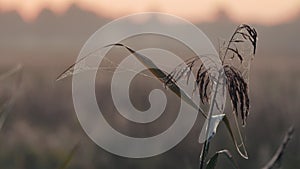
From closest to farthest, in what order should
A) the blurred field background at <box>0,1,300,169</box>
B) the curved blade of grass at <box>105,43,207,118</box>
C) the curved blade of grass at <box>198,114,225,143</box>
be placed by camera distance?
the curved blade of grass at <box>198,114,225,143</box> → the curved blade of grass at <box>105,43,207,118</box> → the blurred field background at <box>0,1,300,169</box>

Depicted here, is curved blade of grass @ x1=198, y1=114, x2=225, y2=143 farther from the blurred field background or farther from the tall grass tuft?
the blurred field background

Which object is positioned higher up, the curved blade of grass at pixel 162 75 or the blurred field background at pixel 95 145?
the curved blade of grass at pixel 162 75

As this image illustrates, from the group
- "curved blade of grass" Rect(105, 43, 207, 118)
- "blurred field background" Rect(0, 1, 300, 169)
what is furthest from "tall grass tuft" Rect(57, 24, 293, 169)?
"blurred field background" Rect(0, 1, 300, 169)

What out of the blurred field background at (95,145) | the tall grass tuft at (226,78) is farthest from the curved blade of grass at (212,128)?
the blurred field background at (95,145)

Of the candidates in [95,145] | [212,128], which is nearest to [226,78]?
[212,128]

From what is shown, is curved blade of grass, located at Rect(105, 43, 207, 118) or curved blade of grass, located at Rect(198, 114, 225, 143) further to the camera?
curved blade of grass, located at Rect(105, 43, 207, 118)

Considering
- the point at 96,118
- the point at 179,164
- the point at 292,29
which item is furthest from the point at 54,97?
the point at 292,29

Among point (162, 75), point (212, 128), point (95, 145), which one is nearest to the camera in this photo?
point (212, 128)

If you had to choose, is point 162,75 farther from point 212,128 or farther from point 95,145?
point 95,145

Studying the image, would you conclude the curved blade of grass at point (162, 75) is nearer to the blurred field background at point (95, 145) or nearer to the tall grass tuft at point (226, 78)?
the tall grass tuft at point (226, 78)

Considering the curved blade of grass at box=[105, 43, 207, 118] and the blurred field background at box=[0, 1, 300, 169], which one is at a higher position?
the curved blade of grass at box=[105, 43, 207, 118]

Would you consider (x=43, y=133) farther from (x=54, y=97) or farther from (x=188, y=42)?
(x=188, y=42)
